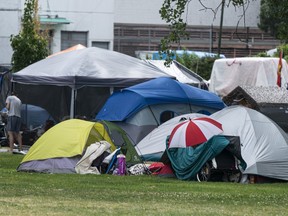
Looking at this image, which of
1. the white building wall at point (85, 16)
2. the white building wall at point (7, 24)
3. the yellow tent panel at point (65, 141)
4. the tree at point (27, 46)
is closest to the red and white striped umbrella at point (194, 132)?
the yellow tent panel at point (65, 141)

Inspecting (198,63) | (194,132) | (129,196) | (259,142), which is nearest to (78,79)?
(194,132)

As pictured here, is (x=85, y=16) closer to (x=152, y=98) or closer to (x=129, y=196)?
(x=152, y=98)

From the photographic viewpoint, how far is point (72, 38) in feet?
165

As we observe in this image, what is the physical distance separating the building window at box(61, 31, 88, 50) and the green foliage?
305 inches

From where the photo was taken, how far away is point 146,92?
86.7ft

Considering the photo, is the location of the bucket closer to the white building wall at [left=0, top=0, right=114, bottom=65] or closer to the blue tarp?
the blue tarp

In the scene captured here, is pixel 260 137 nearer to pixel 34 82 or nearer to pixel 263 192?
pixel 263 192

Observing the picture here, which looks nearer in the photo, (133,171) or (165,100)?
(133,171)

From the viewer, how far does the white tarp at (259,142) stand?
19891 mm

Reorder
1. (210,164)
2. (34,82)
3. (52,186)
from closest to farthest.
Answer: (52,186) < (210,164) < (34,82)

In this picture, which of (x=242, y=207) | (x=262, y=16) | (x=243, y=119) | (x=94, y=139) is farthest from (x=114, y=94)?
(x=262, y=16)

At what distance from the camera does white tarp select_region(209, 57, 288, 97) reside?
3181cm

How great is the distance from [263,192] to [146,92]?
9744 millimetres

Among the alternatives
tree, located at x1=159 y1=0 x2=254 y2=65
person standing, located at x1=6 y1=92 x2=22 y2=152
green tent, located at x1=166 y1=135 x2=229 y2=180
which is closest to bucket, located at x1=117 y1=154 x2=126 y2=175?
green tent, located at x1=166 y1=135 x2=229 y2=180
